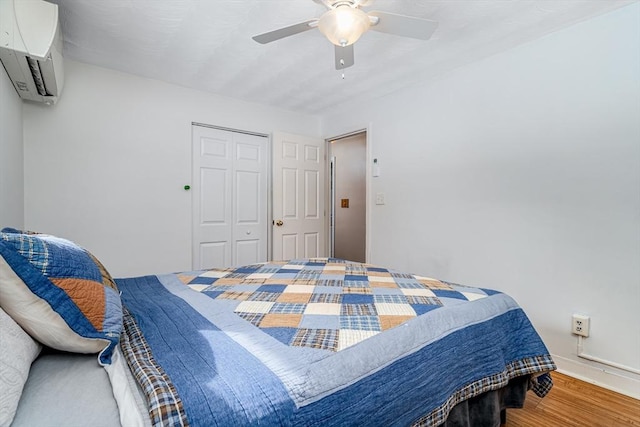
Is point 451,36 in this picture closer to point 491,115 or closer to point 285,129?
point 491,115

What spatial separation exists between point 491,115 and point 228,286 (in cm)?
234

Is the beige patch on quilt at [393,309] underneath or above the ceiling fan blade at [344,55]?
underneath

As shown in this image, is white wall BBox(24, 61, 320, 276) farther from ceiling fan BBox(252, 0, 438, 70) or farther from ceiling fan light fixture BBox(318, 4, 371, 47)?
ceiling fan light fixture BBox(318, 4, 371, 47)

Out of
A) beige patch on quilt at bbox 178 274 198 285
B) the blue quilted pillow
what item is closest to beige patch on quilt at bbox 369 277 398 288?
beige patch on quilt at bbox 178 274 198 285

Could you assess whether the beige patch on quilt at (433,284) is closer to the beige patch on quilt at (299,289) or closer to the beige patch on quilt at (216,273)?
the beige patch on quilt at (299,289)

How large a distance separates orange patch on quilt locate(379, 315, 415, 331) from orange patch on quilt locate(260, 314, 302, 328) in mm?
296

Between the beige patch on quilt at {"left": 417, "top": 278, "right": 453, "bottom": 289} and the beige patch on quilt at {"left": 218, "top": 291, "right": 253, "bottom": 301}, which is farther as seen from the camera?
the beige patch on quilt at {"left": 417, "top": 278, "right": 453, "bottom": 289}

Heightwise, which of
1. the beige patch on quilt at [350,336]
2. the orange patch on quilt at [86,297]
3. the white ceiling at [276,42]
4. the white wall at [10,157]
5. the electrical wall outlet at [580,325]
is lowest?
the electrical wall outlet at [580,325]

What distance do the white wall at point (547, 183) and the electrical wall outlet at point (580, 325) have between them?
40 mm

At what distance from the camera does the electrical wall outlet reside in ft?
6.56

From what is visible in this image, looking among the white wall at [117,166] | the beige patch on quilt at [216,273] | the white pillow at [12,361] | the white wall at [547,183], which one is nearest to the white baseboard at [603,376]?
the white wall at [547,183]

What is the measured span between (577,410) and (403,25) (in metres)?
2.27

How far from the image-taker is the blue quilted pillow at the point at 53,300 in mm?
728

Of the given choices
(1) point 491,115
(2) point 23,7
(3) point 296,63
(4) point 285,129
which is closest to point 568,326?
(1) point 491,115
